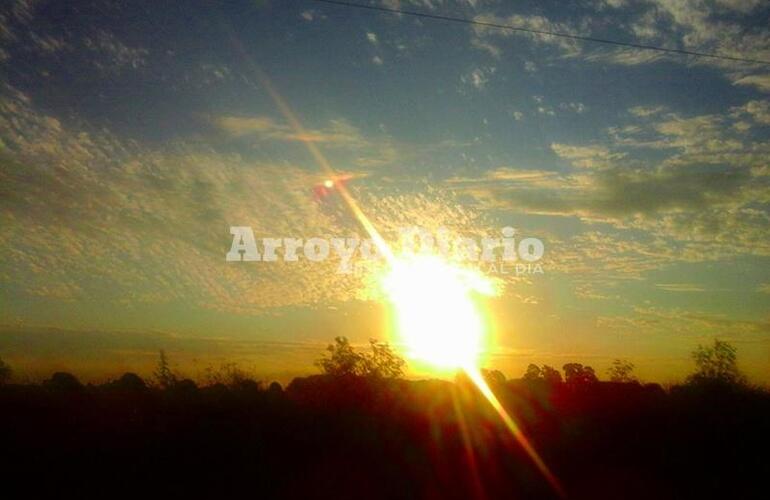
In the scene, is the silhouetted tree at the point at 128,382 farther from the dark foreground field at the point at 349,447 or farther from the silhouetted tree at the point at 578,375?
the silhouetted tree at the point at 578,375

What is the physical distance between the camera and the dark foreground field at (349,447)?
13766mm

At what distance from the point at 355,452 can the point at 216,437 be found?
3457mm

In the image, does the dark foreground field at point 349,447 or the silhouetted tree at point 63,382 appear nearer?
the dark foreground field at point 349,447

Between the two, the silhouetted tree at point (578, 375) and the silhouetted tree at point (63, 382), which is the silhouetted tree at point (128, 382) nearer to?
the silhouetted tree at point (63, 382)

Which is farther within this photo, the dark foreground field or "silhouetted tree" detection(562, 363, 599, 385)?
"silhouetted tree" detection(562, 363, 599, 385)

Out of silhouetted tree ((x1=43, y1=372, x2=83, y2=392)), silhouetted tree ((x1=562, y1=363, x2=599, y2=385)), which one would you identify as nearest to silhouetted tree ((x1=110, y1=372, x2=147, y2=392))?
silhouetted tree ((x1=43, y1=372, x2=83, y2=392))

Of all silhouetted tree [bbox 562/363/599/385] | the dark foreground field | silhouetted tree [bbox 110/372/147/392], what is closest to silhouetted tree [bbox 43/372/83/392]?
silhouetted tree [bbox 110/372/147/392]

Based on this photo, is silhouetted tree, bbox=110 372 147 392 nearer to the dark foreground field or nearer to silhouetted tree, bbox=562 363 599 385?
the dark foreground field

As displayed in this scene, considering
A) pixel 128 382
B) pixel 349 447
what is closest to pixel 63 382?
pixel 128 382

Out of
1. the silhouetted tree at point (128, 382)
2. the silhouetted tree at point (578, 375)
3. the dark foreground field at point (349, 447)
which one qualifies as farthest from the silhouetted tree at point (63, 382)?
the silhouetted tree at point (578, 375)

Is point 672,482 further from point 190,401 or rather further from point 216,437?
point 190,401

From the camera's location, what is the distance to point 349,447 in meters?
17.3

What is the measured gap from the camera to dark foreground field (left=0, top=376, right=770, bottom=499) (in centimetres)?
1377

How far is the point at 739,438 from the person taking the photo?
20.0m
